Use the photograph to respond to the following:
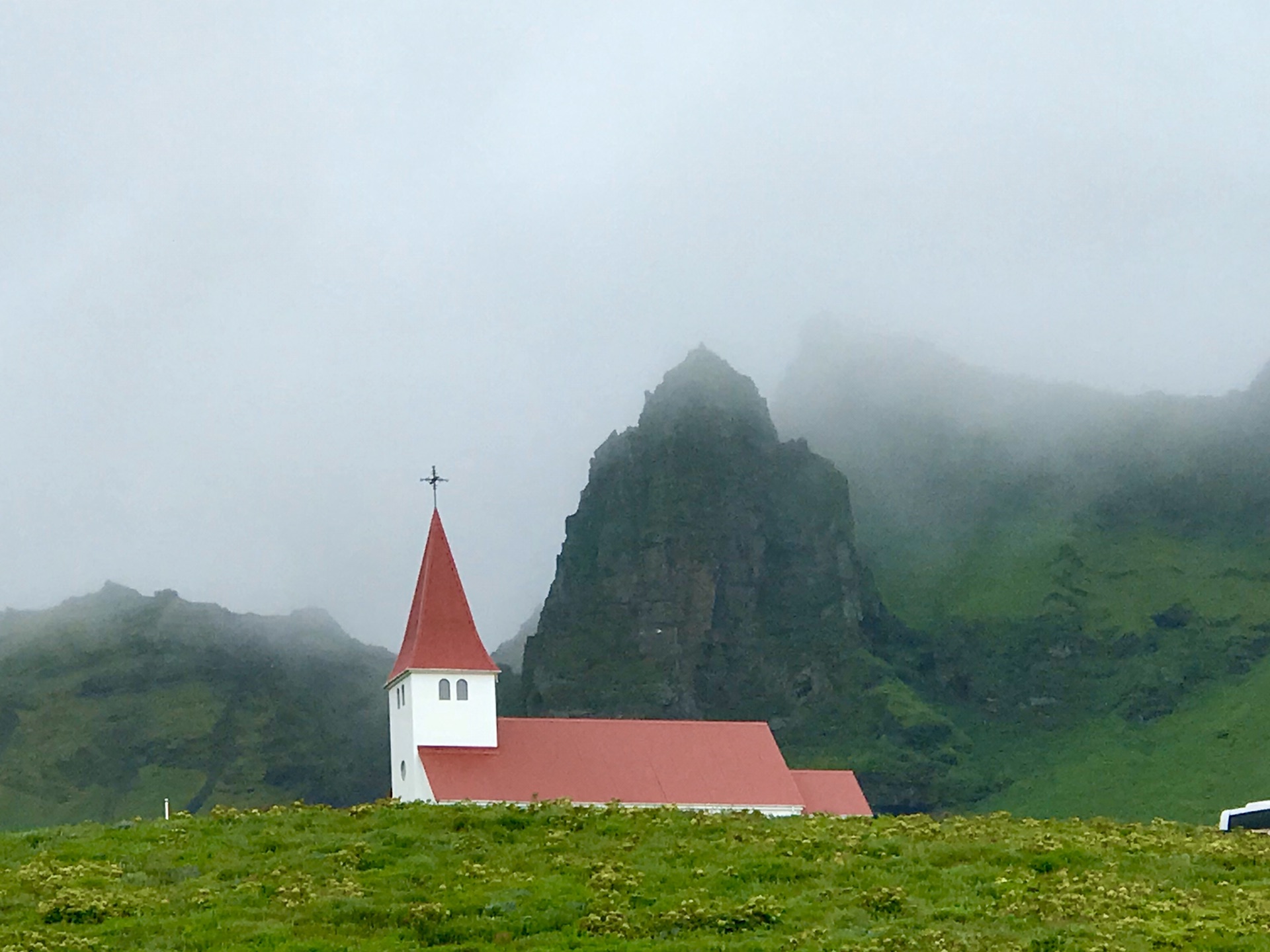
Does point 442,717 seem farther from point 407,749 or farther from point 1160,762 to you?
point 1160,762

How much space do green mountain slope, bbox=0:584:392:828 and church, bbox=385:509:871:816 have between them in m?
96.8

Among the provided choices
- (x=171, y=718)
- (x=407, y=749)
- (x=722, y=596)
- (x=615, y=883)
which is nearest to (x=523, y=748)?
(x=407, y=749)

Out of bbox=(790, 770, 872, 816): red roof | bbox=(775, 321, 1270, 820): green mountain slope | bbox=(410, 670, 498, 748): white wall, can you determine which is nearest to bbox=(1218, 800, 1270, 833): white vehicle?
bbox=(790, 770, 872, 816): red roof

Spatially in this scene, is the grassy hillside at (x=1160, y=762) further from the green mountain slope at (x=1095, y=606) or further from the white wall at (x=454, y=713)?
the white wall at (x=454, y=713)

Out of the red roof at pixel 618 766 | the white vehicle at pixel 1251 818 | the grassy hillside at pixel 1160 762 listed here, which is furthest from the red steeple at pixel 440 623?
the grassy hillside at pixel 1160 762

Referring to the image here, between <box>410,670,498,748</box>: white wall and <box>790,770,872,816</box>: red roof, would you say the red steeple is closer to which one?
<box>410,670,498,748</box>: white wall

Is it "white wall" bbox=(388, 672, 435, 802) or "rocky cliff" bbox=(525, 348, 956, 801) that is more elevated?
"rocky cliff" bbox=(525, 348, 956, 801)

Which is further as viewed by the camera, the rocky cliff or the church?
the rocky cliff

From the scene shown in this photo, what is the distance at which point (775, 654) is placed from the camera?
16950cm

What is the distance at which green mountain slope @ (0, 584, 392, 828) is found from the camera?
518 feet

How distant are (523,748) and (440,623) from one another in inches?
197

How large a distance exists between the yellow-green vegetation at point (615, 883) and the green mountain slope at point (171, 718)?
120158mm

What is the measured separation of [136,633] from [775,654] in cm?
7123

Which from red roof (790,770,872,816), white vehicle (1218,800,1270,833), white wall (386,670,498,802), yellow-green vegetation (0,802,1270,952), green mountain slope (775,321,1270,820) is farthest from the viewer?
green mountain slope (775,321,1270,820)
